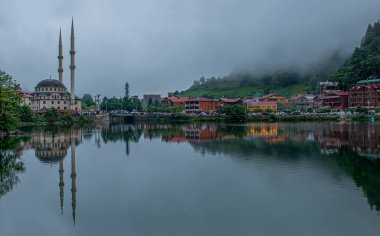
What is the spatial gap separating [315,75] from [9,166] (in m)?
152

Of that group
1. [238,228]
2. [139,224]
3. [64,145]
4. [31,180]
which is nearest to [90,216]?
[139,224]

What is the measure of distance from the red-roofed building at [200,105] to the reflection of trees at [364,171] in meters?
82.6

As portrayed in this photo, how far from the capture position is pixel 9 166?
1037 inches

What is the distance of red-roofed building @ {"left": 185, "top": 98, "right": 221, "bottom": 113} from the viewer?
373ft

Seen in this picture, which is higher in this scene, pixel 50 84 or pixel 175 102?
pixel 50 84

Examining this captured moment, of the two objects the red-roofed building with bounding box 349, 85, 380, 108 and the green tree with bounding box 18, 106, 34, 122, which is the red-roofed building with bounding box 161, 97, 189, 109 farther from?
the green tree with bounding box 18, 106, 34, 122

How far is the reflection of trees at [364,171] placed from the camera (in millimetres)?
17578

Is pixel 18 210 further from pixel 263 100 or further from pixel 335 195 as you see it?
pixel 263 100

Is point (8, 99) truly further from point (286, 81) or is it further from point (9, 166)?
point (286, 81)

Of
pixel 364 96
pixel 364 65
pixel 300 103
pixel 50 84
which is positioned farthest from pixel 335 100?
pixel 50 84

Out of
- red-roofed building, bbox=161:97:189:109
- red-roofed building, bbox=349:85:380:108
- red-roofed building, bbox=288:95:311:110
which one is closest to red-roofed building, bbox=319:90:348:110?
red-roofed building, bbox=349:85:380:108

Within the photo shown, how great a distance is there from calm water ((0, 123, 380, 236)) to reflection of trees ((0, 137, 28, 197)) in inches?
2.2

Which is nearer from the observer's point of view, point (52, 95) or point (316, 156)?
point (316, 156)

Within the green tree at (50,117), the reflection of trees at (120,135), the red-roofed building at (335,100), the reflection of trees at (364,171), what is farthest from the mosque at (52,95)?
the reflection of trees at (364,171)
